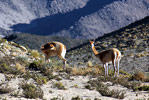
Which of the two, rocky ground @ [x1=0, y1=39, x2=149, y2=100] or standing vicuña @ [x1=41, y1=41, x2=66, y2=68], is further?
standing vicuña @ [x1=41, y1=41, x2=66, y2=68]

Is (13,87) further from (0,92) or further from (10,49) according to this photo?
(10,49)

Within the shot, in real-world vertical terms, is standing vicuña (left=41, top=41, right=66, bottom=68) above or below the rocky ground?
above

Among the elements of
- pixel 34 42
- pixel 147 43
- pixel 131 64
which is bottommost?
pixel 131 64

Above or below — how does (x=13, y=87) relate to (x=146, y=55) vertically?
below

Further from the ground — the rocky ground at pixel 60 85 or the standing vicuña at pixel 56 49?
the standing vicuña at pixel 56 49

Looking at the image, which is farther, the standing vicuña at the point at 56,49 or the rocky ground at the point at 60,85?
the standing vicuña at the point at 56,49

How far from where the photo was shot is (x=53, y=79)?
13.3 meters

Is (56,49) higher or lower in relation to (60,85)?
higher

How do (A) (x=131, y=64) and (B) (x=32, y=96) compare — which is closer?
(B) (x=32, y=96)

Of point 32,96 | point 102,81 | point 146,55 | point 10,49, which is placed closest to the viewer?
point 32,96

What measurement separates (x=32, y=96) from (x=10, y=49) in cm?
1100

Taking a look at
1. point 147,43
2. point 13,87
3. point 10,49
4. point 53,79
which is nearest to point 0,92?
point 13,87

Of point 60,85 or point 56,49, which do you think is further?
point 56,49

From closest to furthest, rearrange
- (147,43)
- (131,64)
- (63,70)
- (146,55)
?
(63,70) < (131,64) < (146,55) < (147,43)
